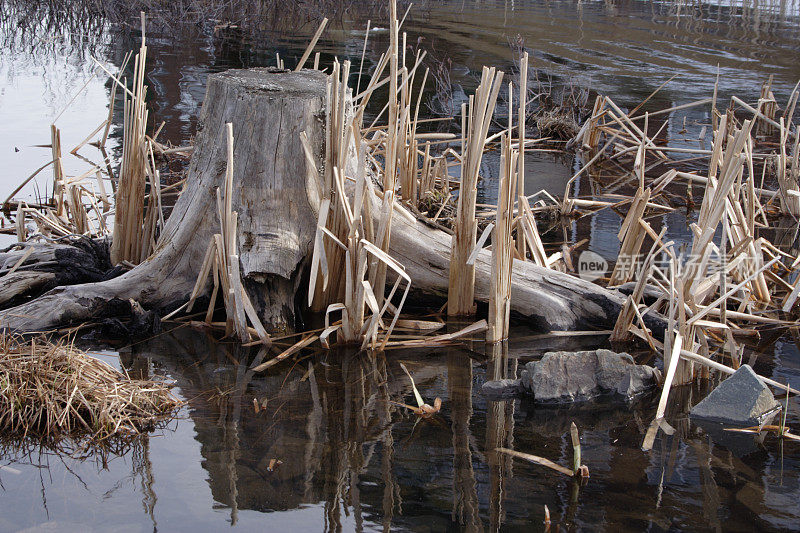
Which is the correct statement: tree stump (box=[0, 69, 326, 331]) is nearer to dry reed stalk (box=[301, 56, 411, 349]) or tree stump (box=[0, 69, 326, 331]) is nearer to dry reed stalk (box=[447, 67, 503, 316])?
dry reed stalk (box=[301, 56, 411, 349])

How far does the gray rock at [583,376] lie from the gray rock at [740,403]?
29cm

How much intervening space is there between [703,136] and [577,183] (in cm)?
185

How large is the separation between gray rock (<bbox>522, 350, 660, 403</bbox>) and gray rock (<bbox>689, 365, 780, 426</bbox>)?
29cm

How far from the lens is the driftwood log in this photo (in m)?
3.89

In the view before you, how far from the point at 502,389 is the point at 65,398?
71.0 inches

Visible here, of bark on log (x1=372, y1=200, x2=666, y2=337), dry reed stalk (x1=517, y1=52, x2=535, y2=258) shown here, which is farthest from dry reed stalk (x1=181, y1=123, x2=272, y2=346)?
dry reed stalk (x1=517, y1=52, x2=535, y2=258)

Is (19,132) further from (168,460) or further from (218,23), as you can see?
(218,23)

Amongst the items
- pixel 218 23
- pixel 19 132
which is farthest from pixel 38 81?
pixel 218 23

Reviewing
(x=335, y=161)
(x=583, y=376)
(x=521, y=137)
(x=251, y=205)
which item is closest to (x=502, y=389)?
(x=583, y=376)

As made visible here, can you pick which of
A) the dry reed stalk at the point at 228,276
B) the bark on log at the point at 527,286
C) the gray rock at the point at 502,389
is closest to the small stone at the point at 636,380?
the gray rock at the point at 502,389

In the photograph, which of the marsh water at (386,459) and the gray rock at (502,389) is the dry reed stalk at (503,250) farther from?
the gray rock at (502,389)

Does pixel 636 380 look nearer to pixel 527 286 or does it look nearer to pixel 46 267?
pixel 527 286

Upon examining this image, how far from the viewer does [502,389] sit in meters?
3.41

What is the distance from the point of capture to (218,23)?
16250 mm
